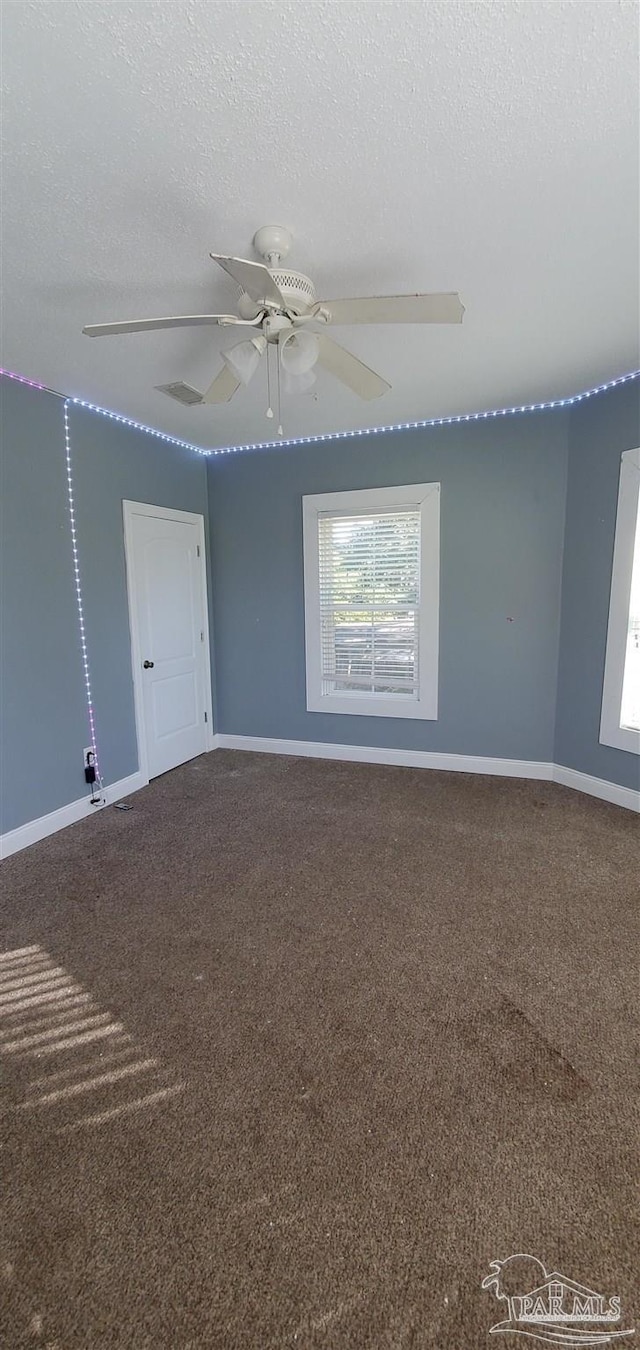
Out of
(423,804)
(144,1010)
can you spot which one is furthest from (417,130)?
(423,804)

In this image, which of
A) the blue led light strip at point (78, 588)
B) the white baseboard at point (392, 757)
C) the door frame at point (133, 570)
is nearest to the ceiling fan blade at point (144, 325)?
the blue led light strip at point (78, 588)

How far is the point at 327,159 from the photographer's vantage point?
1433mm

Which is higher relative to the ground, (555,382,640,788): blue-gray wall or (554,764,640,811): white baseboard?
(555,382,640,788): blue-gray wall

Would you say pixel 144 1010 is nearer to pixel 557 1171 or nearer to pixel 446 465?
pixel 557 1171

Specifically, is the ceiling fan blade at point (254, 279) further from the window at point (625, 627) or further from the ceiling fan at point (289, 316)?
the window at point (625, 627)

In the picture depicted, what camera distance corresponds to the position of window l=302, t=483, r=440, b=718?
3879mm

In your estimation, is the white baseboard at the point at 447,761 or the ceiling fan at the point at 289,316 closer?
the ceiling fan at the point at 289,316

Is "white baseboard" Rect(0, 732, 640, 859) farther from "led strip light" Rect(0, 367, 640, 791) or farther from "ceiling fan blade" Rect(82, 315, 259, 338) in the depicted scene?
"ceiling fan blade" Rect(82, 315, 259, 338)

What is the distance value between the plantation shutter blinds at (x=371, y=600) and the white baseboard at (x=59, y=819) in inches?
69.1

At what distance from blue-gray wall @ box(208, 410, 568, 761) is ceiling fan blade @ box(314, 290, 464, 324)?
222 centimetres

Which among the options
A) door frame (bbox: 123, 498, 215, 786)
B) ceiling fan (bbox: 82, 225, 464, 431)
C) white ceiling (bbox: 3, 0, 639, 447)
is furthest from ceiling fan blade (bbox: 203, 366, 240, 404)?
door frame (bbox: 123, 498, 215, 786)

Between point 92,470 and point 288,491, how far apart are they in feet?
4.90

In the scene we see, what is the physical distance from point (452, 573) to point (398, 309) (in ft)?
7.88

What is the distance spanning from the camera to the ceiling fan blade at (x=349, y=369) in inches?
73.1
